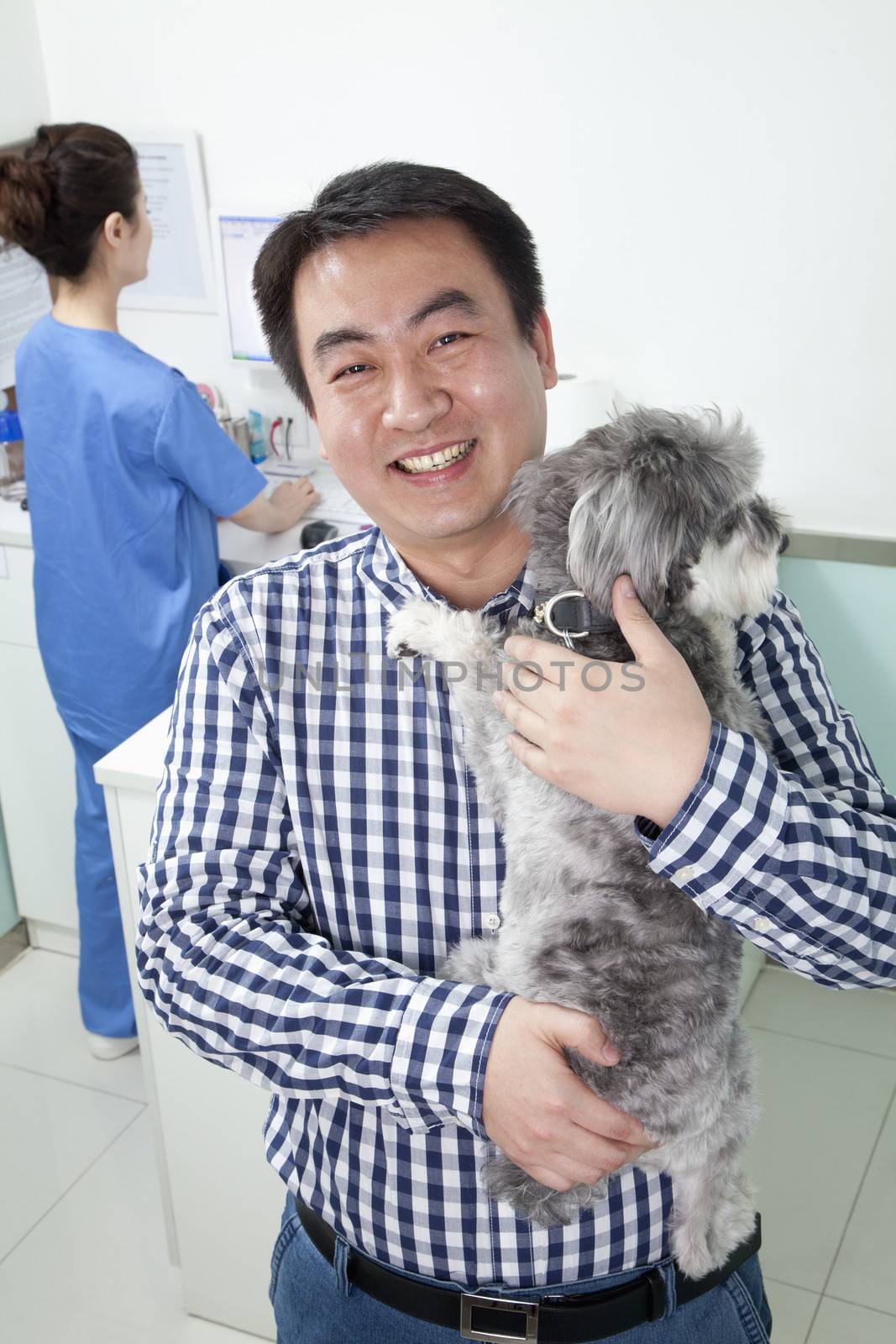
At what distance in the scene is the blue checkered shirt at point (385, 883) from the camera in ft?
3.26

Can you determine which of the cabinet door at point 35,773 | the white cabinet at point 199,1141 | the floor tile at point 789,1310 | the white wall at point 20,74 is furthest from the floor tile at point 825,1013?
the white wall at point 20,74

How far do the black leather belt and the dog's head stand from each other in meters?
0.65

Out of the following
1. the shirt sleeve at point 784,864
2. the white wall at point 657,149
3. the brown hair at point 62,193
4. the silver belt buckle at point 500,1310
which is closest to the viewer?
the shirt sleeve at point 784,864

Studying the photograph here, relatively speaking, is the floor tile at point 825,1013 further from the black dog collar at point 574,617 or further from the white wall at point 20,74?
the white wall at point 20,74

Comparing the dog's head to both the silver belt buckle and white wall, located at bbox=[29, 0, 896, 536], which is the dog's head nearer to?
the silver belt buckle

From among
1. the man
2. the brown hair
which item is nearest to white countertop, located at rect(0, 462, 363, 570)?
the brown hair

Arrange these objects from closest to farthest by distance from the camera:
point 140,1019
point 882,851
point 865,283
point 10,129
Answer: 1. point 882,851
2. point 140,1019
3. point 865,283
4. point 10,129

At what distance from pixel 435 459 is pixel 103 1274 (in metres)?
1.87

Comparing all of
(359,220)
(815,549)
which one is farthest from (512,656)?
(815,549)

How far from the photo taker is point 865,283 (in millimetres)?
2533

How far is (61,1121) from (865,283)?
8.33ft

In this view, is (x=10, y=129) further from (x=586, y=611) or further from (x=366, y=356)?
(x=586, y=611)

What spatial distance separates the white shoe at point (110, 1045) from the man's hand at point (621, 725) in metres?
2.06

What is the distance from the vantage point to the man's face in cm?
113
